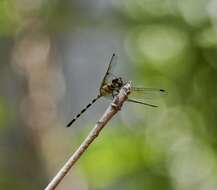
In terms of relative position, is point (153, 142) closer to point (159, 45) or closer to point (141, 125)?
point (141, 125)

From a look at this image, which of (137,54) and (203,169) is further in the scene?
(137,54)

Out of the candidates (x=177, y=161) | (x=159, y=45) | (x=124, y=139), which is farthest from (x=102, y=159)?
(x=159, y=45)

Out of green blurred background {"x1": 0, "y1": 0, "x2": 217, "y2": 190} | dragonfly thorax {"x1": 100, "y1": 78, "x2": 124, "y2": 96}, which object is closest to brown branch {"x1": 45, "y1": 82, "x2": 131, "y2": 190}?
dragonfly thorax {"x1": 100, "y1": 78, "x2": 124, "y2": 96}

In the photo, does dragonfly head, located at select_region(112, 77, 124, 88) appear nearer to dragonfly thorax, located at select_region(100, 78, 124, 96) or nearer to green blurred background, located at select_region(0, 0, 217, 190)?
dragonfly thorax, located at select_region(100, 78, 124, 96)

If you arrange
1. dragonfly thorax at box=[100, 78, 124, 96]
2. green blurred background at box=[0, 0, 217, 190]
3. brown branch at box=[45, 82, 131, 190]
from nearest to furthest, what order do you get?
brown branch at box=[45, 82, 131, 190] < dragonfly thorax at box=[100, 78, 124, 96] < green blurred background at box=[0, 0, 217, 190]

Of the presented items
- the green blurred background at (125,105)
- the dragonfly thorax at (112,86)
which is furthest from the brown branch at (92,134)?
the green blurred background at (125,105)

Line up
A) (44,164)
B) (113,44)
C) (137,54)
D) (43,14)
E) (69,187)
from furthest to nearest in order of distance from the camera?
(113,44)
(43,14)
(137,54)
(44,164)
(69,187)

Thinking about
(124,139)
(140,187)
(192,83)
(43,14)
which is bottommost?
(140,187)
